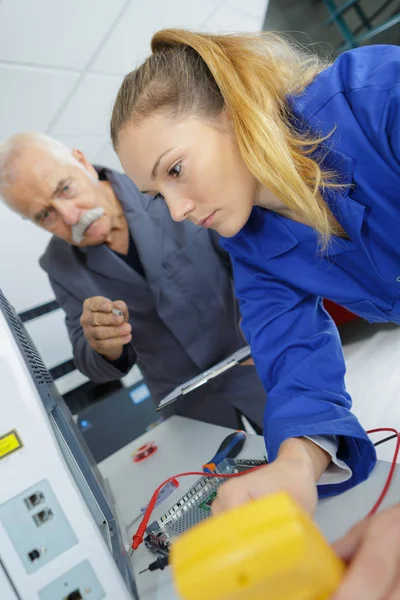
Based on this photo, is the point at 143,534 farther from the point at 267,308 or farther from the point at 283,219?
the point at 283,219

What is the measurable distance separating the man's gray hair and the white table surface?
3.52 feet

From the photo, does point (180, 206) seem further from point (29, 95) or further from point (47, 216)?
point (29, 95)

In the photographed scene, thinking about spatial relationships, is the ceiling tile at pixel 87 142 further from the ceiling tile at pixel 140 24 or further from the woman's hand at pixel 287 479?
the woman's hand at pixel 287 479

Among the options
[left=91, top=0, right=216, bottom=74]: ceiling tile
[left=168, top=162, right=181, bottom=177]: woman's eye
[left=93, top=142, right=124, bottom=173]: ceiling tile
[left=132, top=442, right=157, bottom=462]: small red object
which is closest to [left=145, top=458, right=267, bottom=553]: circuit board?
[left=132, top=442, right=157, bottom=462]: small red object

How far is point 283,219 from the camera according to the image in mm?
980

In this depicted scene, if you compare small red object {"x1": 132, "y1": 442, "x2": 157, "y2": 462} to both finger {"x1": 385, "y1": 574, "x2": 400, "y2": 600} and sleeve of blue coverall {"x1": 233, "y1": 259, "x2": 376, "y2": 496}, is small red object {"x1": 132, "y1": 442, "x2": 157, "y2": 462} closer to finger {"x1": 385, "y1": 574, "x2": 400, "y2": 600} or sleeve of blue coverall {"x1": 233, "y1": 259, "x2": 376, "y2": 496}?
sleeve of blue coverall {"x1": 233, "y1": 259, "x2": 376, "y2": 496}

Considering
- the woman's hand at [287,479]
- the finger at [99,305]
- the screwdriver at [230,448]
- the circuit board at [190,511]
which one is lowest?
the screwdriver at [230,448]

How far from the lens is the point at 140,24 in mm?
2633

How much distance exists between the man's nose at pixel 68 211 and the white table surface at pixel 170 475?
83 cm

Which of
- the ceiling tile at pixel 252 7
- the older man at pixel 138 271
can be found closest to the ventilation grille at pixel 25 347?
the older man at pixel 138 271

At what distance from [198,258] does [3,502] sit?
1.25 m

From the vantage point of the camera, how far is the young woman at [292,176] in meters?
0.74

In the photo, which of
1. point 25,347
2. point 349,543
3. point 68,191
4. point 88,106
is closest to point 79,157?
point 68,191

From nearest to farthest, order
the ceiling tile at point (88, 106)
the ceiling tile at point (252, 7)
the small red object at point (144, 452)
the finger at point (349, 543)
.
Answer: the finger at point (349, 543), the small red object at point (144, 452), the ceiling tile at point (88, 106), the ceiling tile at point (252, 7)
